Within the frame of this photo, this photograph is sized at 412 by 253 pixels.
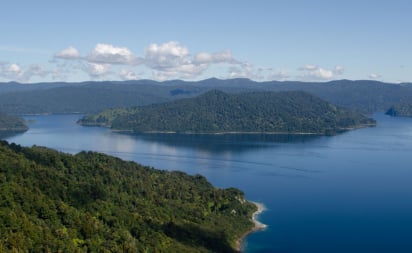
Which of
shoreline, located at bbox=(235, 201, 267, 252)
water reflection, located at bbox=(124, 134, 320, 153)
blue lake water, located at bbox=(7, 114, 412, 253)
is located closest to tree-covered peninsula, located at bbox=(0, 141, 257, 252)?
shoreline, located at bbox=(235, 201, 267, 252)

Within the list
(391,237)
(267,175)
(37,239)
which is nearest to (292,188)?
(267,175)

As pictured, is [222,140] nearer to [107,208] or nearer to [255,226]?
[255,226]

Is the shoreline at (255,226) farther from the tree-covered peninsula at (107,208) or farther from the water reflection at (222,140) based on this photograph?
the water reflection at (222,140)

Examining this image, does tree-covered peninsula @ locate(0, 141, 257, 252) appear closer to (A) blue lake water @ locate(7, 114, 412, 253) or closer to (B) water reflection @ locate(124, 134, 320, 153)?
(A) blue lake water @ locate(7, 114, 412, 253)

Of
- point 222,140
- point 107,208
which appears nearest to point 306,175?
point 107,208

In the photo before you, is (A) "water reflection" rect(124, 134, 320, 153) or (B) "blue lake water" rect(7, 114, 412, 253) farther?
(A) "water reflection" rect(124, 134, 320, 153)

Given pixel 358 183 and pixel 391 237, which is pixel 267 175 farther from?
pixel 391 237

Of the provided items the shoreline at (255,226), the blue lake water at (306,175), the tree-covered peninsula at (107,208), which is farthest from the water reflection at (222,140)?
the tree-covered peninsula at (107,208)
